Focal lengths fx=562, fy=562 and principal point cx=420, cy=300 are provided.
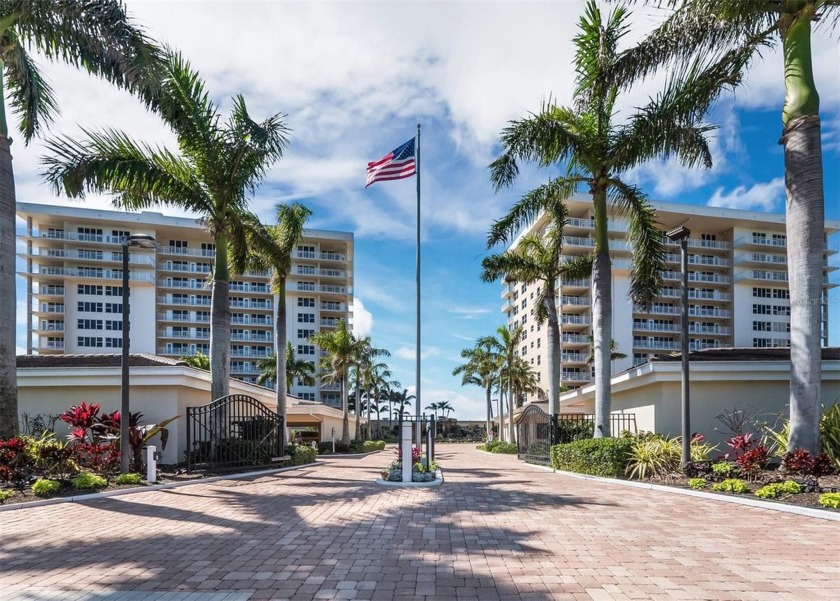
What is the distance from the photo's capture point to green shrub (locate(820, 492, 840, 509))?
952 cm

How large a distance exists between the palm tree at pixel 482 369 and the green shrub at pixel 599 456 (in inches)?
1292

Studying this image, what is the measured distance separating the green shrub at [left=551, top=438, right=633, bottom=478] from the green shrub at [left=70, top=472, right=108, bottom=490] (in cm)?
1256

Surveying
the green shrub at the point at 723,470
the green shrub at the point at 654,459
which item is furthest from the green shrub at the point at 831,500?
the green shrub at the point at 654,459

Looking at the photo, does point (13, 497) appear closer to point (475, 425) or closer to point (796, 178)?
point (796, 178)

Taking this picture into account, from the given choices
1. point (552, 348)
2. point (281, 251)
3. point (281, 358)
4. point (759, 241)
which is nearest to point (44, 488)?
point (281, 358)

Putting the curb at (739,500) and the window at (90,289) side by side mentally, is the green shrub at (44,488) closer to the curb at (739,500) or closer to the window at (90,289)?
the curb at (739,500)

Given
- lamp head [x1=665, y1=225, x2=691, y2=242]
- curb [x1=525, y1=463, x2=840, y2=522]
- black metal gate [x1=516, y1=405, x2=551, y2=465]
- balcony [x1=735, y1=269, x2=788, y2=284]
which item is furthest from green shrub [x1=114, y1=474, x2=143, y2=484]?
balcony [x1=735, y1=269, x2=788, y2=284]

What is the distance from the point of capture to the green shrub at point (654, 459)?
573 inches

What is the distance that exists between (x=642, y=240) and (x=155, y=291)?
64347 millimetres

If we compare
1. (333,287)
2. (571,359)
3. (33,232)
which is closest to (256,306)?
(333,287)

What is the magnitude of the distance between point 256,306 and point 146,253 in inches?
572

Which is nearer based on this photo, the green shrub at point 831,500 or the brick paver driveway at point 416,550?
the brick paver driveway at point 416,550

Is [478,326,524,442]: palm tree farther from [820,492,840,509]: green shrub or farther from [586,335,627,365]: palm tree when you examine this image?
[820,492,840,509]: green shrub

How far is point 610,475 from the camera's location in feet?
50.7
